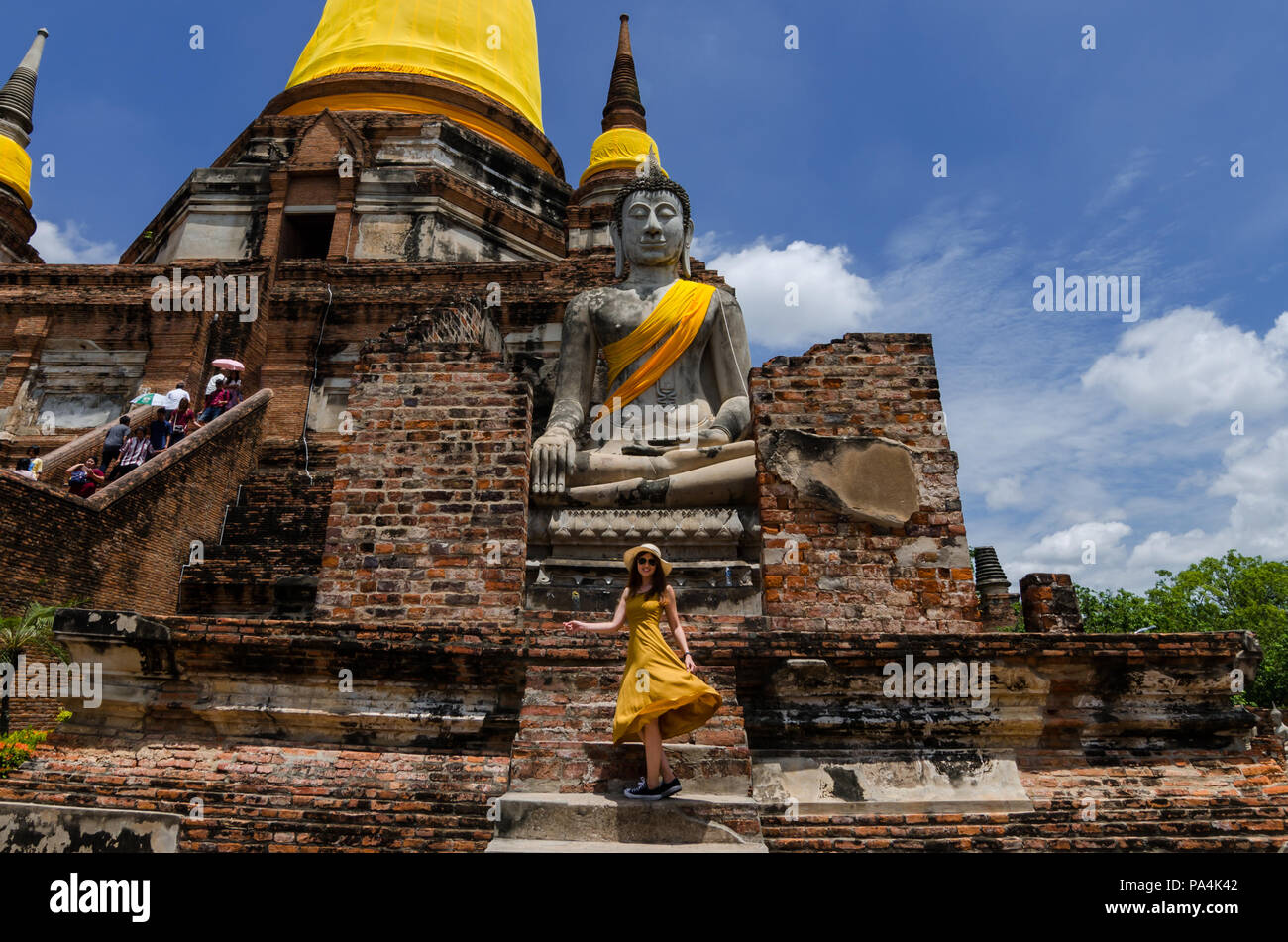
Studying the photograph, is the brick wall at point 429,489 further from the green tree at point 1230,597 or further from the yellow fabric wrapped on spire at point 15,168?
the green tree at point 1230,597

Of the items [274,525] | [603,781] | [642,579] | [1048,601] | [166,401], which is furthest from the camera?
[166,401]

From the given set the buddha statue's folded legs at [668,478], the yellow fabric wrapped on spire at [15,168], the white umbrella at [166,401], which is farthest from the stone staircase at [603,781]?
the yellow fabric wrapped on spire at [15,168]

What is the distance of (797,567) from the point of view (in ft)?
16.7

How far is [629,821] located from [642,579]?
40.0 inches

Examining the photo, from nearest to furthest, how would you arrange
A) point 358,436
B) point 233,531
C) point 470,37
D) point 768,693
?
1. point 768,693
2. point 358,436
3. point 233,531
4. point 470,37

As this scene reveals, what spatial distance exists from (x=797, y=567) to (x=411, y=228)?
1447 centimetres

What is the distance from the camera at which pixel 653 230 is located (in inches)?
292

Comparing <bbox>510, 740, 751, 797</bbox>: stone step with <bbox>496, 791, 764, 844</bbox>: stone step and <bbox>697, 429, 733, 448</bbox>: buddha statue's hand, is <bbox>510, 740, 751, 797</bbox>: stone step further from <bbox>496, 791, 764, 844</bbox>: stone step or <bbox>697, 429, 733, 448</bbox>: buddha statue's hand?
<bbox>697, 429, 733, 448</bbox>: buddha statue's hand

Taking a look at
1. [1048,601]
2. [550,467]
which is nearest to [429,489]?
[550,467]

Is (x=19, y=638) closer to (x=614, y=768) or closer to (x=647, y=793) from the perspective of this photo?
(x=614, y=768)

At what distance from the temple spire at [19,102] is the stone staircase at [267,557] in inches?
653

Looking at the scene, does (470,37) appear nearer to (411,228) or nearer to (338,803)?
(411,228)
